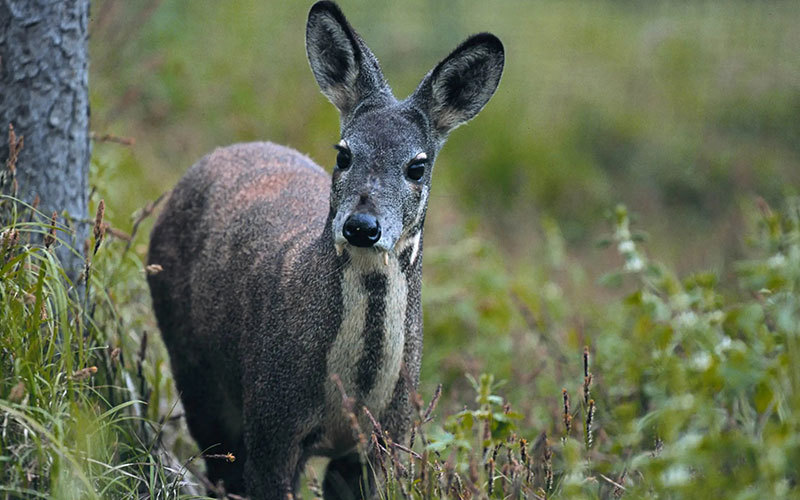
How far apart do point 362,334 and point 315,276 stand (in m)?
0.35

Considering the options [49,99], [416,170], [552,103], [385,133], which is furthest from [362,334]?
[552,103]

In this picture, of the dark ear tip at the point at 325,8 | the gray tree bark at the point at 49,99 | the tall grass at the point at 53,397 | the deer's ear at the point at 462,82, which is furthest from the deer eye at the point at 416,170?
the gray tree bark at the point at 49,99

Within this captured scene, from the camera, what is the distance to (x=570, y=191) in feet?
36.3

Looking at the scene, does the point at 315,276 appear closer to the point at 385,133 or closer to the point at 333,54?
the point at 385,133

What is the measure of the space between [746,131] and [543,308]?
542 centimetres

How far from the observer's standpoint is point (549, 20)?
13.4 m

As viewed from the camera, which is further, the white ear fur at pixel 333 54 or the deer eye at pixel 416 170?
the white ear fur at pixel 333 54

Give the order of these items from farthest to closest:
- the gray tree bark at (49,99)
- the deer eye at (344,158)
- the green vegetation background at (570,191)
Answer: the gray tree bark at (49,99)
the deer eye at (344,158)
the green vegetation background at (570,191)

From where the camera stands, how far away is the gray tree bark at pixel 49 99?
443cm

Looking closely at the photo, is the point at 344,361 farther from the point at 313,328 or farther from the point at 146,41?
the point at 146,41

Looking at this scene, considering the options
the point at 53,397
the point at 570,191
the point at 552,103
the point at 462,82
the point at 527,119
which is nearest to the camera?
the point at 53,397

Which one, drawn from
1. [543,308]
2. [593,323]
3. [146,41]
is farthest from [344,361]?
[146,41]

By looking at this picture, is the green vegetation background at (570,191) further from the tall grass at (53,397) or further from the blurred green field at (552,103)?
the tall grass at (53,397)

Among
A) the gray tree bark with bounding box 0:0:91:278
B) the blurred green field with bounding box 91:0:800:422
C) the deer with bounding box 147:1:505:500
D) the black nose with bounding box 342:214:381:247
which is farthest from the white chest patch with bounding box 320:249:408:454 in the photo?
the blurred green field with bounding box 91:0:800:422
